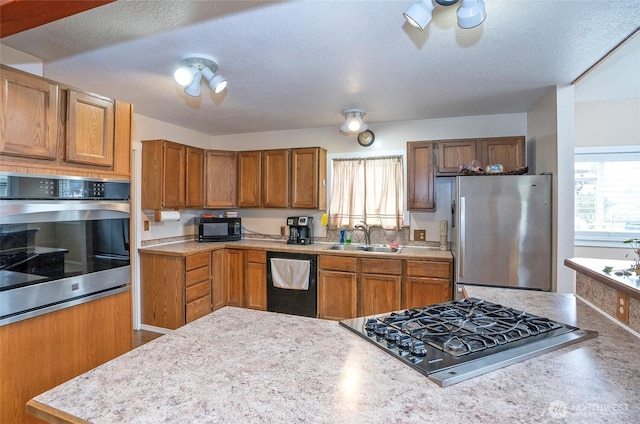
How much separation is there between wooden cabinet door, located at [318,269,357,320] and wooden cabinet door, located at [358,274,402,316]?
0.28 feet

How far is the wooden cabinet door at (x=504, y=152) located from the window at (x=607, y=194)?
663 mm

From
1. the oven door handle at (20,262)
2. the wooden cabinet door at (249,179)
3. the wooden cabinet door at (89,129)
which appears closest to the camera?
the oven door handle at (20,262)

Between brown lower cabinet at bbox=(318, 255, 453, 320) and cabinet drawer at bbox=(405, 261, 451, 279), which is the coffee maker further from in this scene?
cabinet drawer at bbox=(405, 261, 451, 279)

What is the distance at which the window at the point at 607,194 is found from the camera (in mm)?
3318

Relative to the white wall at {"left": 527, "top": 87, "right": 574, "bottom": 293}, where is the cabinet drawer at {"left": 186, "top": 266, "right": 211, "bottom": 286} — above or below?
below

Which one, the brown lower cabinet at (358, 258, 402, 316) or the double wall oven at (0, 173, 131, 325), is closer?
the double wall oven at (0, 173, 131, 325)

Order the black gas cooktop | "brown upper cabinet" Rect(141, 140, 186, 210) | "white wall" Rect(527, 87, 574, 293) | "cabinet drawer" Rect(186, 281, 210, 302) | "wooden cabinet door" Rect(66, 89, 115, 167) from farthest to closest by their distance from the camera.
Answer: "brown upper cabinet" Rect(141, 140, 186, 210) → "cabinet drawer" Rect(186, 281, 210, 302) → "white wall" Rect(527, 87, 574, 293) → "wooden cabinet door" Rect(66, 89, 115, 167) → the black gas cooktop

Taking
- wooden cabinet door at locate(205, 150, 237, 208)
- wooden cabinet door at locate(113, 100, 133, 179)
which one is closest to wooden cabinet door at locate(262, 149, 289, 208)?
wooden cabinet door at locate(205, 150, 237, 208)

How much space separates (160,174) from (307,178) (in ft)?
5.37

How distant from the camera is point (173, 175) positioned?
11.8ft

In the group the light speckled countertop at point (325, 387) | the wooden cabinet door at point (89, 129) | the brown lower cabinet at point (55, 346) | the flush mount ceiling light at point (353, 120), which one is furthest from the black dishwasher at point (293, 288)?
the light speckled countertop at point (325, 387)

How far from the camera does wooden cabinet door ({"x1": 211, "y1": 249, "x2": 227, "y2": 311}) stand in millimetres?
3674

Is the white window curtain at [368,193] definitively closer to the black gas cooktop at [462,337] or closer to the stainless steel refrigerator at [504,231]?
the stainless steel refrigerator at [504,231]

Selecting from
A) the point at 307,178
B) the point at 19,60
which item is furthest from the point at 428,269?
the point at 19,60
